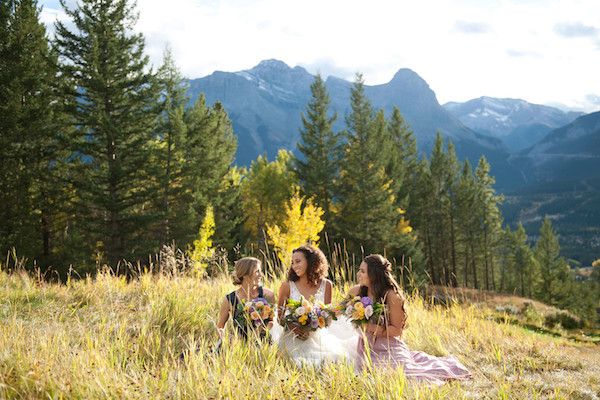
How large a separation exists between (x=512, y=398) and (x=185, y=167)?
22.4m

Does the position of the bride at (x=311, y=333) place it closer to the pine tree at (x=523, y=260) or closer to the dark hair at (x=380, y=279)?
the dark hair at (x=380, y=279)

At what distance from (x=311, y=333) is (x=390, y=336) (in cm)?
88

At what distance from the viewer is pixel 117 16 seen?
18922 mm

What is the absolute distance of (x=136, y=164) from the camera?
19.9 meters

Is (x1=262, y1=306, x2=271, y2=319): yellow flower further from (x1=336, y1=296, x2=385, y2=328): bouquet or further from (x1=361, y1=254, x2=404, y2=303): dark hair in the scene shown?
(x1=361, y1=254, x2=404, y2=303): dark hair

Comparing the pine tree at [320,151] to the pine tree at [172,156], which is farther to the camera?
the pine tree at [320,151]

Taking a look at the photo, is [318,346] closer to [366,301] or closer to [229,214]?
[366,301]

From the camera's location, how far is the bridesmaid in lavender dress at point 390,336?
4699 mm

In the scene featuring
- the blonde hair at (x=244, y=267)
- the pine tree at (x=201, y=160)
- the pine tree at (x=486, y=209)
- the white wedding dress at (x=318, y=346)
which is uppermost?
the pine tree at (x=201, y=160)

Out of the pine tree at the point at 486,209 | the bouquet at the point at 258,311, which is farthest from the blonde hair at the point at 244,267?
the pine tree at the point at 486,209

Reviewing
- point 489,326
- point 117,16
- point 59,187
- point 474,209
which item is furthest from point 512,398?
point 474,209

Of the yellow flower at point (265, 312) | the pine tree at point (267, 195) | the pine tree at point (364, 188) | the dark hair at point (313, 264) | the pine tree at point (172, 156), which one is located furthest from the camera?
the pine tree at point (267, 195)

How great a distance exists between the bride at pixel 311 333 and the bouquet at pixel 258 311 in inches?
7.3

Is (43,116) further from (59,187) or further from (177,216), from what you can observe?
(177,216)
